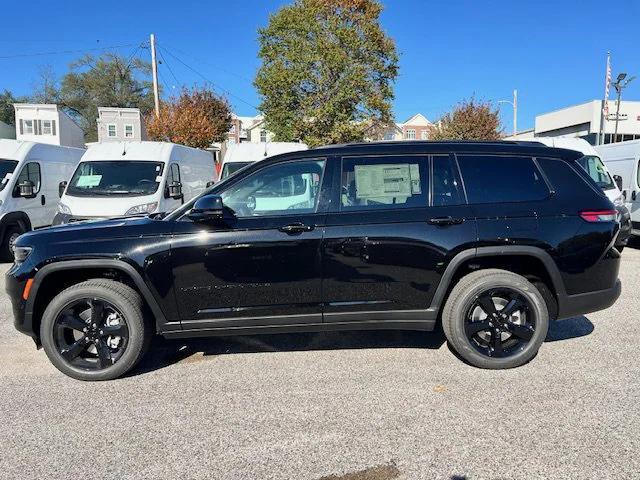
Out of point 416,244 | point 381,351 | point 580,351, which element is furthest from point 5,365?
point 580,351

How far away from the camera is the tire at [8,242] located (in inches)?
368

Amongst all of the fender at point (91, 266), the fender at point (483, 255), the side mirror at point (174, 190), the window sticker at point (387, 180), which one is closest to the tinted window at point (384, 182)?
the window sticker at point (387, 180)

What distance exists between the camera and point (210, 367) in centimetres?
419

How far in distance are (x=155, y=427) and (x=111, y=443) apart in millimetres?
278

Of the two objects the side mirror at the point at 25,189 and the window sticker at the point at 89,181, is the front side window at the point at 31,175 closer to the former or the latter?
the side mirror at the point at 25,189

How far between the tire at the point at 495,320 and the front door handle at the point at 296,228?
1.31 meters

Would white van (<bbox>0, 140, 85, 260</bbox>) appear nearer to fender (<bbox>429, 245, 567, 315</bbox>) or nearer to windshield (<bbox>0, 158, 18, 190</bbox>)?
windshield (<bbox>0, 158, 18, 190</bbox>)

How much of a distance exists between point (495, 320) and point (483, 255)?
562mm

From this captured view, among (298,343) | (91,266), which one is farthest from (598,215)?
(91,266)

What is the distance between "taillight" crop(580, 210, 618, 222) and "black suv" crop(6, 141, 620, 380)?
0.01 meters

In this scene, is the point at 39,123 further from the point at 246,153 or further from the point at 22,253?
the point at 22,253

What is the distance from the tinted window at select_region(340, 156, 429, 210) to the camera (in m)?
3.98

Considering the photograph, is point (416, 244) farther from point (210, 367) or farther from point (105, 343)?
point (105, 343)

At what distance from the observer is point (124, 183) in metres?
9.21
